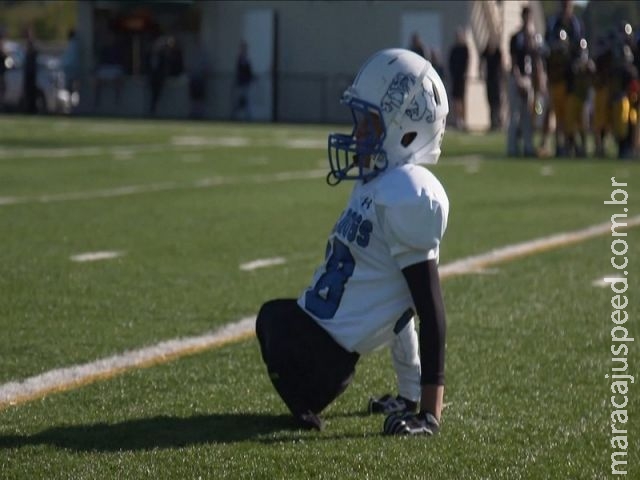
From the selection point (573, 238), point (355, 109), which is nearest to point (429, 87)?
point (355, 109)

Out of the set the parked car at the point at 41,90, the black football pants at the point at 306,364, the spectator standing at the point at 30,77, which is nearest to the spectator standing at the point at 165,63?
the parked car at the point at 41,90

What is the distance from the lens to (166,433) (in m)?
4.76

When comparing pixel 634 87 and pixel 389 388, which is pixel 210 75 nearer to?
pixel 634 87

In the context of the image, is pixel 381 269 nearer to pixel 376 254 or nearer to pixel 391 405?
pixel 376 254

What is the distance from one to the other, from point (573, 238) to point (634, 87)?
8895 millimetres

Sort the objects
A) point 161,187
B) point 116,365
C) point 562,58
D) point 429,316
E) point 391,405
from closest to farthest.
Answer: point 429,316, point 391,405, point 116,365, point 161,187, point 562,58

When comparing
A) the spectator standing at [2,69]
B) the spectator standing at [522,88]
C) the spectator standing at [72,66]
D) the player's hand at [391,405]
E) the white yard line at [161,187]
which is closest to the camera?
the player's hand at [391,405]

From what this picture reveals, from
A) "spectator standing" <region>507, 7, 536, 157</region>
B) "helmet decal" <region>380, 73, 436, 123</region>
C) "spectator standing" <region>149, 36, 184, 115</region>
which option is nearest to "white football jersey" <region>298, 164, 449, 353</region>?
"helmet decal" <region>380, 73, 436, 123</region>

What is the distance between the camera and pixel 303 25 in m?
22.3

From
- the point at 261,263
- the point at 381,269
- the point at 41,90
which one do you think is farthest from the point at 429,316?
the point at 41,90

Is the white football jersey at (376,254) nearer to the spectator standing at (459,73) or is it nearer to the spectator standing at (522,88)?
the spectator standing at (522,88)

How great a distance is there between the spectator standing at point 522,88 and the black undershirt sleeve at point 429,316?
44.6ft

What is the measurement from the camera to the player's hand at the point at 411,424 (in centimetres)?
474

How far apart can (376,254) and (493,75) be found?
21.2 metres
